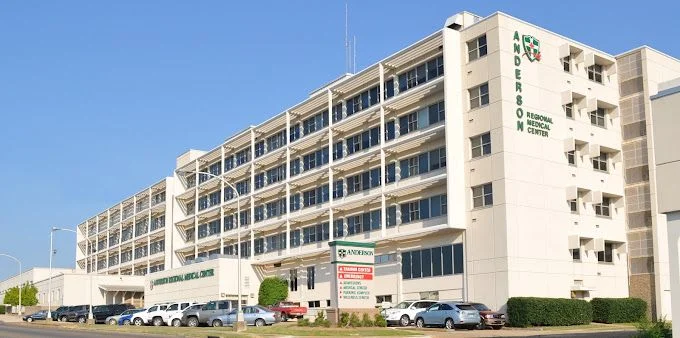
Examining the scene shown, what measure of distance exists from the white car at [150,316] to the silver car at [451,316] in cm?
2111

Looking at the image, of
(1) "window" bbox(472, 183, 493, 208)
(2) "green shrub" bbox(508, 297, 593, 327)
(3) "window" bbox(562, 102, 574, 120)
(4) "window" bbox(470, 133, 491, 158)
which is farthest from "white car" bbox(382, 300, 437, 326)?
(3) "window" bbox(562, 102, 574, 120)

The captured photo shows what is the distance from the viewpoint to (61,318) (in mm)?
73250

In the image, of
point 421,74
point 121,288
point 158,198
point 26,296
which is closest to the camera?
point 421,74

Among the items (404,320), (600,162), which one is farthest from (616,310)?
(404,320)

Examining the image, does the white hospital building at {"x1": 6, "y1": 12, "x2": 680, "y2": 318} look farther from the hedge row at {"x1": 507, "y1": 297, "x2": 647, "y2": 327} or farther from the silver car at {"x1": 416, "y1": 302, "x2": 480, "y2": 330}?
the silver car at {"x1": 416, "y1": 302, "x2": 480, "y2": 330}

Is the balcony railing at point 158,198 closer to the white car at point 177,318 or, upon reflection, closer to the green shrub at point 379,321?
the white car at point 177,318

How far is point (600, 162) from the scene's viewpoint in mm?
56938

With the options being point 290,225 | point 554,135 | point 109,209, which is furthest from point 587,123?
point 109,209

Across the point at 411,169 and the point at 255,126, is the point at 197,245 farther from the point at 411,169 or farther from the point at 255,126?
the point at 411,169

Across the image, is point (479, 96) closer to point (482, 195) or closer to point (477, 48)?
point (477, 48)

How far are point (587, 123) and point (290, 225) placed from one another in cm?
2806

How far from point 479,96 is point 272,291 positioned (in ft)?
93.4

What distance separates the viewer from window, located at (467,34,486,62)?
53.0 meters

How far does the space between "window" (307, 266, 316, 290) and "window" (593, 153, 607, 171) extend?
25.1 m
